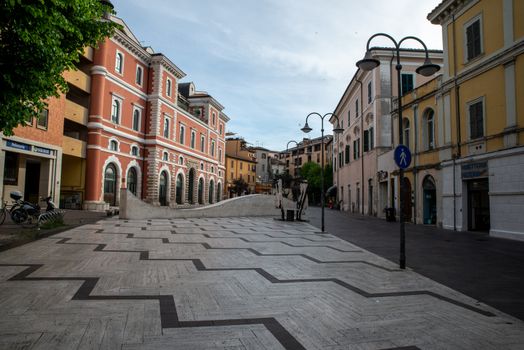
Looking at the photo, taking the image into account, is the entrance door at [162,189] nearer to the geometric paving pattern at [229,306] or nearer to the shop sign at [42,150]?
the shop sign at [42,150]

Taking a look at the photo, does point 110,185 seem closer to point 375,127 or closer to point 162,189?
point 162,189

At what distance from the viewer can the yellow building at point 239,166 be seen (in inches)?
2805

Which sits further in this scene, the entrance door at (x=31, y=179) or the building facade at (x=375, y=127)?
the building facade at (x=375, y=127)

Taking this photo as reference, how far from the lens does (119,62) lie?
30531mm

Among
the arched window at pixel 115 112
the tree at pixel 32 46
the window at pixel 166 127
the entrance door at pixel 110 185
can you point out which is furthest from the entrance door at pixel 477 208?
the window at pixel 166 127

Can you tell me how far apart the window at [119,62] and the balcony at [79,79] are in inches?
130

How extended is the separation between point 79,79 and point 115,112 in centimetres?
456

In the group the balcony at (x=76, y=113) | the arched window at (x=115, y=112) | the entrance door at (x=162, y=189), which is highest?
the arched window at (x=115, y=112)

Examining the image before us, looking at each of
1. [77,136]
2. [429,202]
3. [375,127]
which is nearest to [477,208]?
[429,202]

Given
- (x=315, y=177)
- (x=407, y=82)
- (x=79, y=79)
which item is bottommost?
(x=315, y=177)

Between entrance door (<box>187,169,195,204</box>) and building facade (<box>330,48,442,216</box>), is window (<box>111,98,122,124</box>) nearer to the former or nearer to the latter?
entrance door (<box>187,169,195,204</box>)

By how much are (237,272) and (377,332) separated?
3.15 m

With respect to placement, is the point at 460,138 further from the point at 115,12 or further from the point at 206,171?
the point at 206,171

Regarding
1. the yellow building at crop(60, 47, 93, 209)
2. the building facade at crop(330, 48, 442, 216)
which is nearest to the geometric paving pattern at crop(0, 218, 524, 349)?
the building facade at crop(330, 48, 442, 216)
